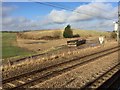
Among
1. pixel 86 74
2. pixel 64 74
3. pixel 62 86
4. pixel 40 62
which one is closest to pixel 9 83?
→ pixel 62 86

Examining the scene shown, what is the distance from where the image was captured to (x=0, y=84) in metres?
14.2

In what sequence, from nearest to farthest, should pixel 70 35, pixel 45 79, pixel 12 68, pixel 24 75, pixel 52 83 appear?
pixel 52 83 < pixel 45 79 < pixel 24 75 < pixel 12 68 < pixel 70 35

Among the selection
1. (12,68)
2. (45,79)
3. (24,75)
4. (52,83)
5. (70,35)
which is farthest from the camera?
(70,35)

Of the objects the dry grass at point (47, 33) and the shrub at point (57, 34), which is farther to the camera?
the dry grass at point (47, 33)

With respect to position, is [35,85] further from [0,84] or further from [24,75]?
[24,75]

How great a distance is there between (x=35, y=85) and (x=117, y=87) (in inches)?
162

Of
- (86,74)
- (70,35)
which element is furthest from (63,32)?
(86,74)

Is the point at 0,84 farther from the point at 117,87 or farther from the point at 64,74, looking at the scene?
the point at 117,87

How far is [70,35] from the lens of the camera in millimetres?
94688

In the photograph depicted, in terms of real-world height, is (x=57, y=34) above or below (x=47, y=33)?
below

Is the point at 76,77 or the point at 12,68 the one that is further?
the point at 12,68

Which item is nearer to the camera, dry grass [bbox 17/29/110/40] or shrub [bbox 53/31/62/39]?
shrub [bbox 53/31/62/39]

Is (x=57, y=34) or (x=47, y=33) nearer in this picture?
(x=57, y=34)

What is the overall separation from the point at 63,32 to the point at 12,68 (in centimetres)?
7531
